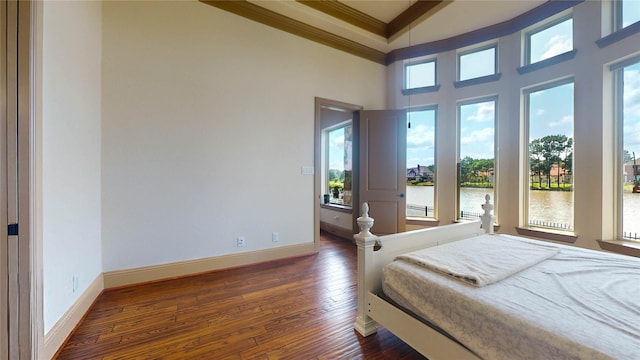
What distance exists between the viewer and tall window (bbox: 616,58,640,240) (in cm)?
244

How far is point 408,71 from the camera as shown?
13.6ft

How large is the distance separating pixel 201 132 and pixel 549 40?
442 centimetres

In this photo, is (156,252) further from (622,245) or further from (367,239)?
(622,245)

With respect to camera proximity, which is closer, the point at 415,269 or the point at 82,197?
the point at 415,269

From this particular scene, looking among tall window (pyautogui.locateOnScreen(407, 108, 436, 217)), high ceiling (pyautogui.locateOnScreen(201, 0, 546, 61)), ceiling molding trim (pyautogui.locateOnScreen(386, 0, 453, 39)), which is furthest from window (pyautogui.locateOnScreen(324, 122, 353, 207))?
ceiling molding trim (pyautogui.locateOnScreen(386, 0, 453, 39))

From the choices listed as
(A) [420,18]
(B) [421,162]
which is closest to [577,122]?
(B) [421,162]

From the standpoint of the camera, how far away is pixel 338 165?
17.6 ft

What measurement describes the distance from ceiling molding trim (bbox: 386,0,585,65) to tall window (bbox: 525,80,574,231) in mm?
851

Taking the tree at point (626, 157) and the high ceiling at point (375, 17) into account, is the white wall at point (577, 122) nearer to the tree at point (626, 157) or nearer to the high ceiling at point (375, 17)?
the tree at point (626, 157)

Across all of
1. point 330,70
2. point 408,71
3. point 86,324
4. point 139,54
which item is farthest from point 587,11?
point 86,324

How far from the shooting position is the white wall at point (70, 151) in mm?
1476

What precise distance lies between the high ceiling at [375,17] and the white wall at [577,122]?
1.40 ft

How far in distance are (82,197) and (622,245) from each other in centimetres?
490

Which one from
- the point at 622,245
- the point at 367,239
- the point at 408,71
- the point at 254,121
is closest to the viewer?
the point at 367,239
